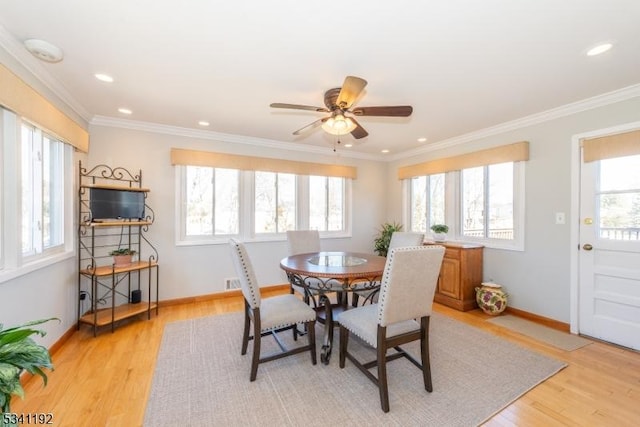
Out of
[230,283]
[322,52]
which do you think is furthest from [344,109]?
[230,283]

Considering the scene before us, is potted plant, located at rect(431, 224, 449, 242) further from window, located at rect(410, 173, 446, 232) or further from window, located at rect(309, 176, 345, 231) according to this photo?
window, located at rect(309, 176, 345, 231)

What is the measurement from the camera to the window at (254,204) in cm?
397

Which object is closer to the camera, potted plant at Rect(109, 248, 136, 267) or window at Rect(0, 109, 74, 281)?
window at Rect(0, 109, 74, 281)

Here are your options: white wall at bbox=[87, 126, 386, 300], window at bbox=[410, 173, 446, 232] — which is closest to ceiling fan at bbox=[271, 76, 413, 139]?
white wall at bbox=[87, 126, 386, 300]

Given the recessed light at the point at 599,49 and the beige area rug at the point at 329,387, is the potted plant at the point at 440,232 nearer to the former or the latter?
the beige area rug at the point at 329,387

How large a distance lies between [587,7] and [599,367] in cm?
265

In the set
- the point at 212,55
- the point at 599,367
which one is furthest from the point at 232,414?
the point at 599,367

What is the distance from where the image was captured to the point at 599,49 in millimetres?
1941

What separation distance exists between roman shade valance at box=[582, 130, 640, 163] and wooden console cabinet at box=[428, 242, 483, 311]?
154 centimetres

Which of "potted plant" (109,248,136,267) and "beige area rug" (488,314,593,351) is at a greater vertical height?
"potted plant" (109,248,136,267)

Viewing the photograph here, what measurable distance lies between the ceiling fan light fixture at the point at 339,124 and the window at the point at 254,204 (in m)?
2.15

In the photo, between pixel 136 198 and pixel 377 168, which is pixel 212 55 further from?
pixel 377 168

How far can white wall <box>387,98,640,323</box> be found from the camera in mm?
3010

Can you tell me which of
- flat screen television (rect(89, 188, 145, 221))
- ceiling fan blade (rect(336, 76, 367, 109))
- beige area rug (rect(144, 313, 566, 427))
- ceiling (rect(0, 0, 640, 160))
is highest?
ceiling (rect(0, 0, 640, 160))
